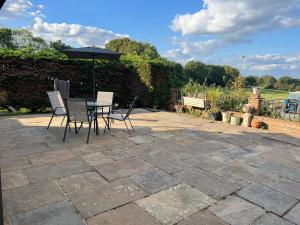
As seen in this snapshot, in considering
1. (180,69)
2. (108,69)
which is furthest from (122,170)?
(180,69)

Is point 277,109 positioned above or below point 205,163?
above

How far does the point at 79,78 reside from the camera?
9125mm

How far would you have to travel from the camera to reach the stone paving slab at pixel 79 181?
299cm

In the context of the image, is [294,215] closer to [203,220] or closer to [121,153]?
[203,220]

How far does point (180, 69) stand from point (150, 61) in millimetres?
5221

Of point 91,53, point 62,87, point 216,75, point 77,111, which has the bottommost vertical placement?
point 77,111

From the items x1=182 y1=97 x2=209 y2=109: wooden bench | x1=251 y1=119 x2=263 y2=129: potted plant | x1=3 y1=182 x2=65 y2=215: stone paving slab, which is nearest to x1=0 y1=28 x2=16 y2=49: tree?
x1=182 y1=97 x2=209 y2=109: wooden bench

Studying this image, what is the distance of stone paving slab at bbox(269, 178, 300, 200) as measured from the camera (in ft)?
10.2

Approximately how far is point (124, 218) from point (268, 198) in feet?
5.65

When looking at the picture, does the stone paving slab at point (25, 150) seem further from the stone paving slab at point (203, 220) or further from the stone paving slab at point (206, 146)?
the stone paving slab at point (203, 220)

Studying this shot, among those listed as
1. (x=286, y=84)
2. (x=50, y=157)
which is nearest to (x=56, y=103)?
(x=50, y=157)

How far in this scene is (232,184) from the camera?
10.7 ft

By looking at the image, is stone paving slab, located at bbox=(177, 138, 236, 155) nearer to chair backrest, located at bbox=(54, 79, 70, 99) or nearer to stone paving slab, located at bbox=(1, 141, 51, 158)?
stone paving slab, located at bbox=(1, 141, 51, 158)

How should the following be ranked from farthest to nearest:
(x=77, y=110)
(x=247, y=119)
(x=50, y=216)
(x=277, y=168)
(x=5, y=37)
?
(x=5, y=37), (x=247, y=119), (x=77, y=110), (x=277, y=168), (x=50, y=216)
